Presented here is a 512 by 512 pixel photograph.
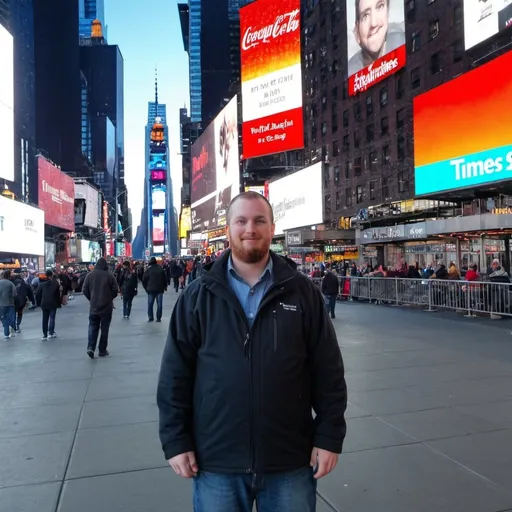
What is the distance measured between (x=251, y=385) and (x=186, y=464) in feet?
1.46

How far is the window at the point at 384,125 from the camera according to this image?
53.8 metres

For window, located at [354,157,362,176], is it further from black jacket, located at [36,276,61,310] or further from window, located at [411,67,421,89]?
black jacket, located at [36,276,61,310]

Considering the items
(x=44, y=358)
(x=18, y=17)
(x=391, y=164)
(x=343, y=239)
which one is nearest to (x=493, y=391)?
(x=44, y=358)

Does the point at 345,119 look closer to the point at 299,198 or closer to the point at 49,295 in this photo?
the point at 299,198

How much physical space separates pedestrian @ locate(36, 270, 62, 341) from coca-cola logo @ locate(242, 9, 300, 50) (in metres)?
30.3

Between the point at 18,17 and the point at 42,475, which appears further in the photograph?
the point at 18,17

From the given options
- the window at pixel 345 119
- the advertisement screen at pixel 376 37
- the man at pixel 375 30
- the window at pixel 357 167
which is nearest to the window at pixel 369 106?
the advertisement screen at pixel 376 37

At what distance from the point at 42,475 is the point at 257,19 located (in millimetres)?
40383

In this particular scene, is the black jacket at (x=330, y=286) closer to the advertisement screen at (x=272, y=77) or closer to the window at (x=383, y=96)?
the advertisement screen at (x=272, y=77)

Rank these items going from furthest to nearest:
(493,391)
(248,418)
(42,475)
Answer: (493,391)
(42,475)
(248,418)

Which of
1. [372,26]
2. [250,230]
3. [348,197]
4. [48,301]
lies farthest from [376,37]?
[250,230]

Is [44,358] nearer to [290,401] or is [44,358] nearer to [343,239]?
[290,401]

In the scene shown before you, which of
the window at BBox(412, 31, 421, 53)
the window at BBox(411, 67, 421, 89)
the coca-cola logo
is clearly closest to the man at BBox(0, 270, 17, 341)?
the coca-cola logo

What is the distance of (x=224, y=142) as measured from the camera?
53906 millimetres
